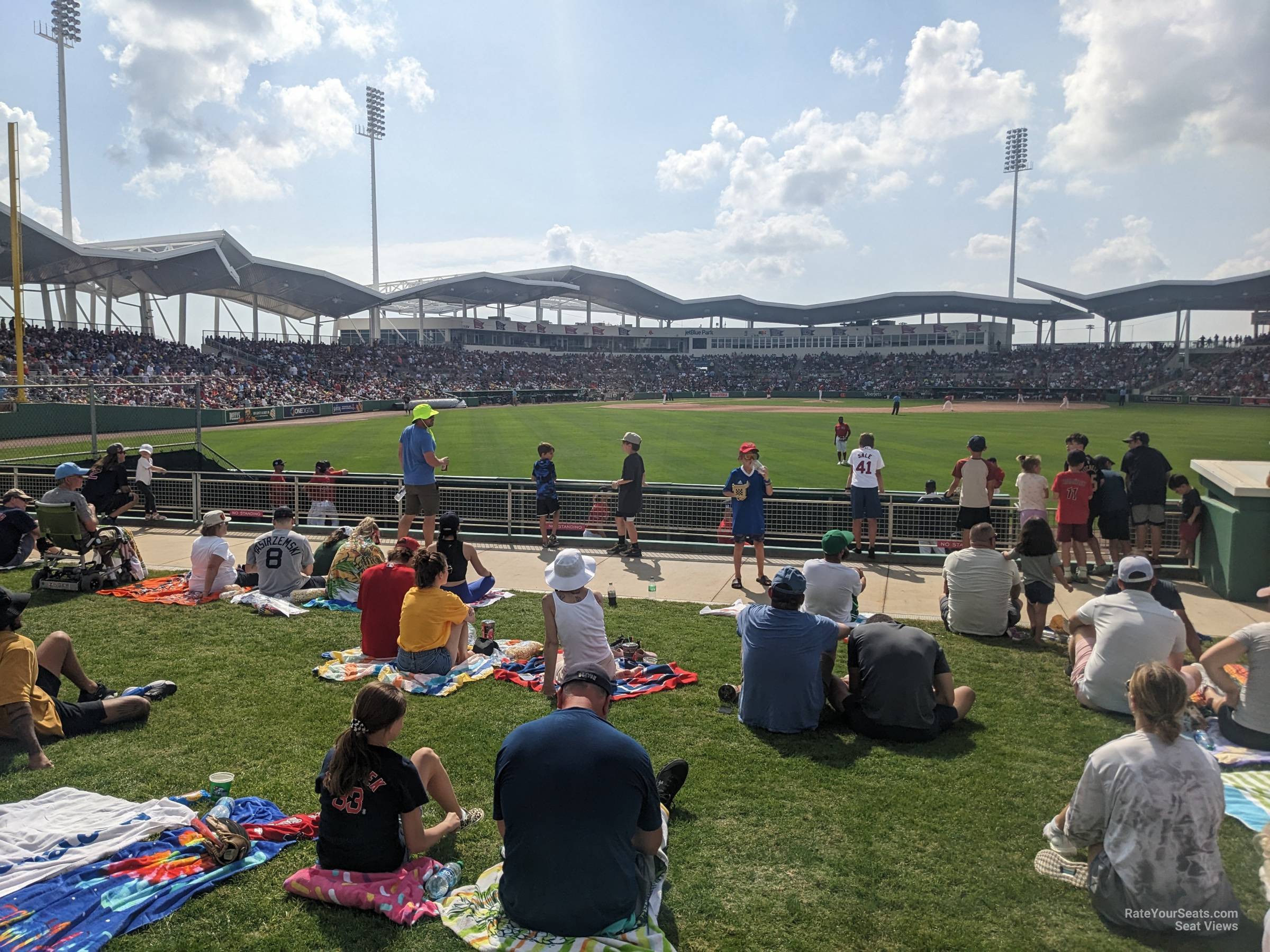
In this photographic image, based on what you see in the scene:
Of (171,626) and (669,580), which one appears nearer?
(171,626)

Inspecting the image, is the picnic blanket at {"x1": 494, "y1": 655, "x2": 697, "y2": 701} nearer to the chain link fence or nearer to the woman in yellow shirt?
the woman in yellow shirt

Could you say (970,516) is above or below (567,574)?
below

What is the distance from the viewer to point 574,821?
343 centimetres

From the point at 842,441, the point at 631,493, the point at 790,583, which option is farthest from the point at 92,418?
the point at 842,441

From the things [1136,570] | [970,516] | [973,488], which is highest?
→ [973,488]

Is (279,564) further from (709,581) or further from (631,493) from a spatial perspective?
(709,581)

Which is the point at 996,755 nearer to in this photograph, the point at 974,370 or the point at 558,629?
the point at 558,629

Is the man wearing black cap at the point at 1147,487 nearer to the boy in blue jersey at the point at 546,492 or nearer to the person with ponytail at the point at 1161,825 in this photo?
the boy in blue jersey at the point at 546,492

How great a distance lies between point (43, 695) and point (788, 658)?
522cm

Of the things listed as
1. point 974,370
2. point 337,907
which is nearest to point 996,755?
point 337,907

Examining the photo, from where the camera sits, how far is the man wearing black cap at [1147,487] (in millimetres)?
11359

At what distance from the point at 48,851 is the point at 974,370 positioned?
292 feet

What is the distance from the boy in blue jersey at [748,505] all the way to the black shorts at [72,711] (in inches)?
276

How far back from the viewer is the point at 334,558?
9.59 metres
